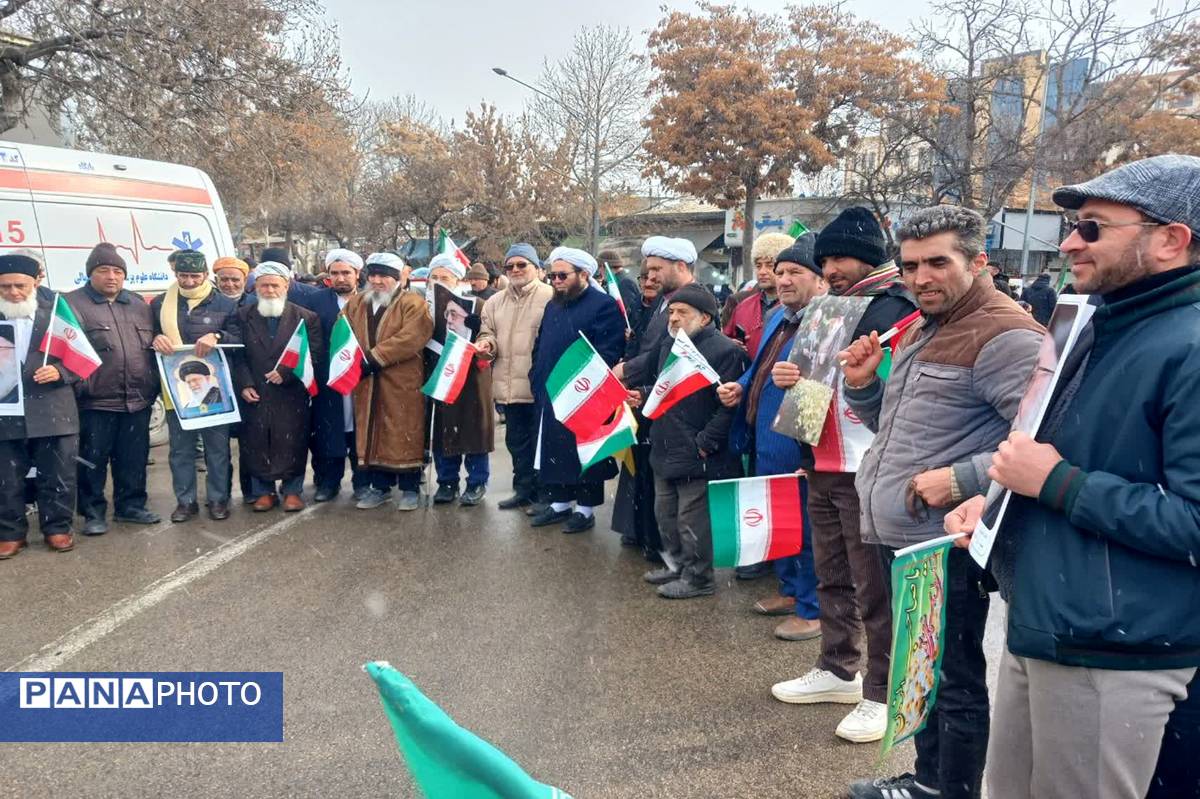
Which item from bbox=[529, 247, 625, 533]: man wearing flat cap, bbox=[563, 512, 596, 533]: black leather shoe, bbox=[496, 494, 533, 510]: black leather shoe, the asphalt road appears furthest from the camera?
bbox=[496, 494, 533, 510]: black leather shoe

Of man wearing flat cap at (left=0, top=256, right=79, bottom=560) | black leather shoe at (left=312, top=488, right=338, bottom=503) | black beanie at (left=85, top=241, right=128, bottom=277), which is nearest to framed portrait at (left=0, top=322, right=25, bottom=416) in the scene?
man wearing flat cap at (left=0, top=256, right=79, bottom=560)

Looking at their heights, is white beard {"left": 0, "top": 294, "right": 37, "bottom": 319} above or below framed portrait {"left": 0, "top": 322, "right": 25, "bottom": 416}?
above

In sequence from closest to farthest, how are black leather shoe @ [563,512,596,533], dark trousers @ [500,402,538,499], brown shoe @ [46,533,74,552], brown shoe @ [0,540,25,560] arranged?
brown shoe @ [0,540,25,560] → brown shoe @ [46,533,74,552] → black leather shoe @ [563,512,596,533] → dark trousers @ [500,402,538,499]

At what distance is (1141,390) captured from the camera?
1.58m

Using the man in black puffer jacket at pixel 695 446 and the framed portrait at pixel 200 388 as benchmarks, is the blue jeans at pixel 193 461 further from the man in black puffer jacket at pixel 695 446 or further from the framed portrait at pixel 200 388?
the man in black puffer jacket at pixel 695 446

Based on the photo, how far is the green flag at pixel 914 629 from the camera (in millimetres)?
2020

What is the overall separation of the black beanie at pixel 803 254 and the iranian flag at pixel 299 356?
3.92m

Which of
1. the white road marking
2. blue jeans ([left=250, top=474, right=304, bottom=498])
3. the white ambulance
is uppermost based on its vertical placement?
the white ambulance

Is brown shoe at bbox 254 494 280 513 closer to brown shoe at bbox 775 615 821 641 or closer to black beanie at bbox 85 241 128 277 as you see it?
black beanie at bbox 85 241 128 277

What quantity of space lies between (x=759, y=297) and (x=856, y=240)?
2.51 metres

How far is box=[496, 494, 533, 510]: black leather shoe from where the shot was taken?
21.1ft

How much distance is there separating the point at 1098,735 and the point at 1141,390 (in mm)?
739

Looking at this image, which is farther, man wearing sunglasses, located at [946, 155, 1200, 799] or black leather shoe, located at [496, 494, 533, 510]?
black leather shoe, located at [496, 494, 533, 510]

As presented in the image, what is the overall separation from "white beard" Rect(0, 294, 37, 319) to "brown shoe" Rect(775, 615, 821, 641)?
5146 mm
